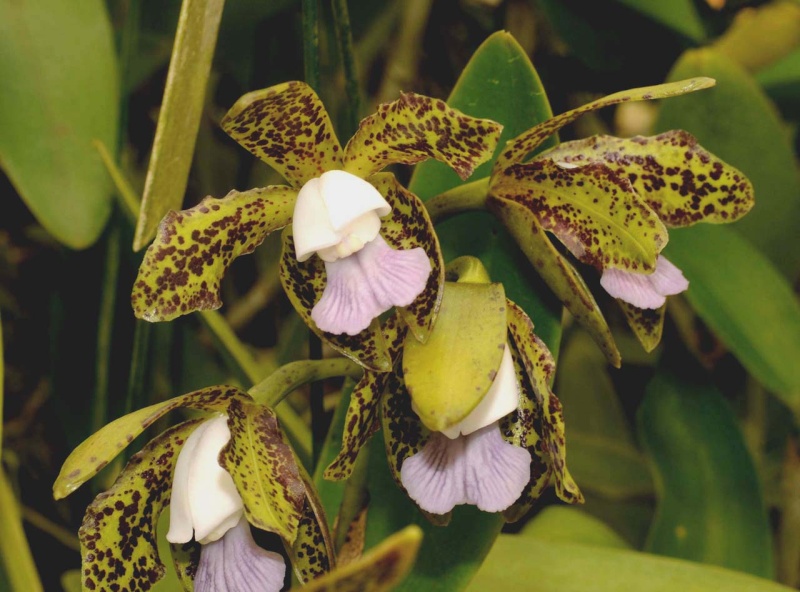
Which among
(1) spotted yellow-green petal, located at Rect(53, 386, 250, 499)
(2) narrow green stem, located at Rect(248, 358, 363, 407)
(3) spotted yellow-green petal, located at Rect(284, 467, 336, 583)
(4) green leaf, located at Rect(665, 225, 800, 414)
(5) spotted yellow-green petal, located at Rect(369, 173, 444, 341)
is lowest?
(4) green leaf, located at Rect(665, 225, 800, 414)

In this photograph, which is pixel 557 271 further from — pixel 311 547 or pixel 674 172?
pixel 311 547

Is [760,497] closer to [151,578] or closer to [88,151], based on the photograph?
[151,578]

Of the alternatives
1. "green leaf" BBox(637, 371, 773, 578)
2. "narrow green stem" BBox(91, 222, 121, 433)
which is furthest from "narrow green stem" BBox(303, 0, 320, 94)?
"green leaf" BBox(637, 371, 773, 578)

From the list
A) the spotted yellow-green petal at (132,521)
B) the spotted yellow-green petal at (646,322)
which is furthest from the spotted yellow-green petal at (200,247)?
the spotted yellow-green petal at (646,322)

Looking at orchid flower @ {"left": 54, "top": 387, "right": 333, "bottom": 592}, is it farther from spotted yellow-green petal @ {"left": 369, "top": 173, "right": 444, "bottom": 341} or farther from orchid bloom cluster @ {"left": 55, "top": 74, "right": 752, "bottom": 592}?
spotted yellow-green petal @ {"left": 369, "top": 173, "right": 444, "bottom": 341}

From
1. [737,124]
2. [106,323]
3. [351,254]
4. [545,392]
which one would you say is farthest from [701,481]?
[106,323]

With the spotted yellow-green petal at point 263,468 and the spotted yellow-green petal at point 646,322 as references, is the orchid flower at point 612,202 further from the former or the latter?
the spotted yellow-green petal at point 263,468
